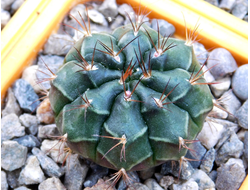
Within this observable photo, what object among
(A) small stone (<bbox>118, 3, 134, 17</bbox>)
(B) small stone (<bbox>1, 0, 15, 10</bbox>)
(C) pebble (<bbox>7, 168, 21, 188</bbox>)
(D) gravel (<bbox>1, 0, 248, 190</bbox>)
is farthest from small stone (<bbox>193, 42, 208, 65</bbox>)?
(B) small stone (<bbox>1, 0, 15, 10</bbox>)

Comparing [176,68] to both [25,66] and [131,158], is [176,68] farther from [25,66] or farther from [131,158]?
[25,66]

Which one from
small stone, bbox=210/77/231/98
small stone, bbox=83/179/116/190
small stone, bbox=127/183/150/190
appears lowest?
small stone, bbox=83/179/116/190

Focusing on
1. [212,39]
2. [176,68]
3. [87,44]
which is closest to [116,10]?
[212,39]

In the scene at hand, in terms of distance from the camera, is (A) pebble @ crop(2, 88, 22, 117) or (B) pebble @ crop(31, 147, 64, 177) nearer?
(B) pebble @ crop(31, 147, 64, 177)

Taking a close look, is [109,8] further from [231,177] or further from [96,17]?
[231,177]

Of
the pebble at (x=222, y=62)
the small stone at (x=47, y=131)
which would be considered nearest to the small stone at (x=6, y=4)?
the small stone at (x=47, y=131)

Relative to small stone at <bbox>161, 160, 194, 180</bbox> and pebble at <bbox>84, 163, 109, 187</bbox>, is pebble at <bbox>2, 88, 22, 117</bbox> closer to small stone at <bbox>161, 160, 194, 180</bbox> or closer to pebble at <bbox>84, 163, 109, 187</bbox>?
pebble at <bbox>84, 163, 109, 187</bbox>
